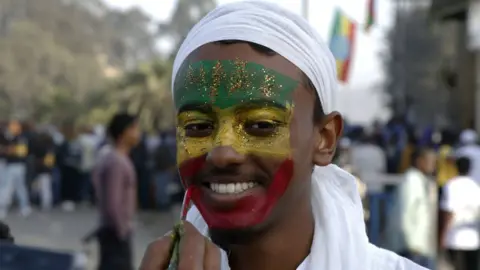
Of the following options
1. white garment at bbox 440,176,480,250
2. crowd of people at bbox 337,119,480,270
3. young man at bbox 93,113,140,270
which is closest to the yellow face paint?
young man at bbox 93,113,140,270

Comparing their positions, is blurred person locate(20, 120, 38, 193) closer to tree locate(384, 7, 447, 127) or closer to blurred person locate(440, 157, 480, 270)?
blurred person locate(440, 157, 480, 270)

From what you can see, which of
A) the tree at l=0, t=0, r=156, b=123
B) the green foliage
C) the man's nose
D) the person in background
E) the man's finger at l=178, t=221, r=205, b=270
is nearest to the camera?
the man's finger at l=178, t=221, r=205, b=270

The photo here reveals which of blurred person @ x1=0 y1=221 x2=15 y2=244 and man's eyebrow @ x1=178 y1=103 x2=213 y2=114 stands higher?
man's eyebrow @ x1=178 y1=103 x2=213 y2=114

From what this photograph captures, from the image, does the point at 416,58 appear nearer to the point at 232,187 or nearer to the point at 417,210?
the point at 417,210

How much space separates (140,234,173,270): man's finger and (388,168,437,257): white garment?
5087 millimetres

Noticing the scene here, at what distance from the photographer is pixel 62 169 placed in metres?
12.8

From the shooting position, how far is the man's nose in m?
1.39

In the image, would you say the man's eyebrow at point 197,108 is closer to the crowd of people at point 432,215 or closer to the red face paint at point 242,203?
the red face paint at point 242,203

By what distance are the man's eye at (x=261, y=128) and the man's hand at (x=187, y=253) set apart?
266 mm

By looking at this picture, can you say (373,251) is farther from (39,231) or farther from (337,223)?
(39,231)

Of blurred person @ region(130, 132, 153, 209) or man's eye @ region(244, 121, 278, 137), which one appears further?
blurred person @ region(130, 132, 153, 209)

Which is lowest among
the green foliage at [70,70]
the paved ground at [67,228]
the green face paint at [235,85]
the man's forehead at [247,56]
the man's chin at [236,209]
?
the paved ground at [67,228]

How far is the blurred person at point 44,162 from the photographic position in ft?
37.5

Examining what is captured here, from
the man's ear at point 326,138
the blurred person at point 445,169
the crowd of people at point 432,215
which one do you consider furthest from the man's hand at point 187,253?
the blurred person at point 445,169
